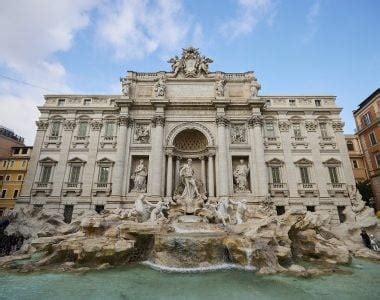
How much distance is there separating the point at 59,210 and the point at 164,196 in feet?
29.8

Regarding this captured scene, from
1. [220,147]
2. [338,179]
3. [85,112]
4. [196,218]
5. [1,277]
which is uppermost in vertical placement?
[85,112]

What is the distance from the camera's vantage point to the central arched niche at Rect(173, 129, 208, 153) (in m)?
21.5

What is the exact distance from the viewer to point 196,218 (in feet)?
48.6

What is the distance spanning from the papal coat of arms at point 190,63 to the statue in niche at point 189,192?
1039 cm

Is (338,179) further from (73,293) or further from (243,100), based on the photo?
(73,293)

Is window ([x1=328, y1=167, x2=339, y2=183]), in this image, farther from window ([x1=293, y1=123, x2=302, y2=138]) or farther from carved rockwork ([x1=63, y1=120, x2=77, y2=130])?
carved rockwork ([x1=63, y1=120, x2=77, y2=130])

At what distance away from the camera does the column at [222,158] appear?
18781mm

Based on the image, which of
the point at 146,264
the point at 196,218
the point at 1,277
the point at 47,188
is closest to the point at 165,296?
the point at 146,264

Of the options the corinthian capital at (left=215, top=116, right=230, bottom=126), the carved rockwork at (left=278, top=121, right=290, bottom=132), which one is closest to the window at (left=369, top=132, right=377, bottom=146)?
the carved rockwork at (left=278, top=121, right=290, bottom=132)

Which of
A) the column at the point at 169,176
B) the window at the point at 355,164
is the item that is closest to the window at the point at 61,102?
the column at the point at 169,176

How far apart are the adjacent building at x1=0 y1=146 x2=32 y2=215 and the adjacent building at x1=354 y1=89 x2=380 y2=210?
1715 inches

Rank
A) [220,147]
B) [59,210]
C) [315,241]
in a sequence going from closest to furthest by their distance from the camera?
1. [315,241]
2. [59,210]
3. [220,147]

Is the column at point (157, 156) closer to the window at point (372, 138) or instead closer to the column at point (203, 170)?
the column at point (203, 170)

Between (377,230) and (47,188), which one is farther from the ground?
(47,188)
